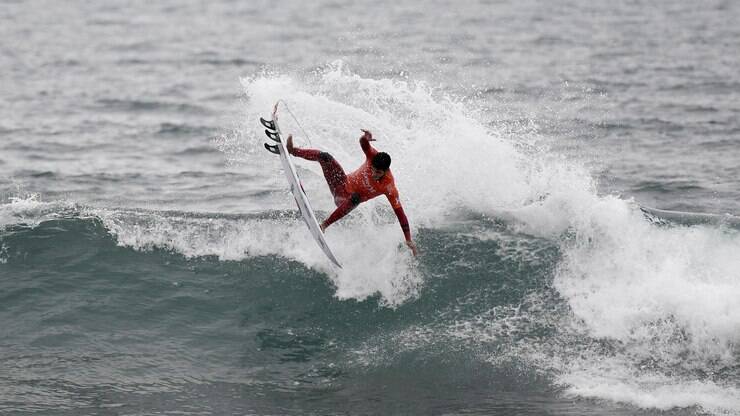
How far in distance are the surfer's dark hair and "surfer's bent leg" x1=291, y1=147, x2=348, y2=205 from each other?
0.68 metres

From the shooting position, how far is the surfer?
1212 cm

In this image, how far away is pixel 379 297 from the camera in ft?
43.3

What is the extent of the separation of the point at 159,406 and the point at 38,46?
2628cm

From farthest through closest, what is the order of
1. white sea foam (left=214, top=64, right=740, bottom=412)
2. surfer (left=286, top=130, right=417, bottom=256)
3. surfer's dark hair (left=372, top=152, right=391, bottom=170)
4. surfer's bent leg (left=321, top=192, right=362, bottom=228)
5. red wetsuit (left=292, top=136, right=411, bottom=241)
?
surfer's bent leg (left=321, top=192, right=362, bottom=228) → red wetsuit (left=292, top=136, right=411, bottom=241) → surfer (left=286, top=130, right=417, bottom=256) → surfer's dark hair (left=372, top=152, right=391, bottom=170) → white sea foam (left=214, top=64, right=740, bottom=412)

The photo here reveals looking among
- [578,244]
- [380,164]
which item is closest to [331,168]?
[380,164]

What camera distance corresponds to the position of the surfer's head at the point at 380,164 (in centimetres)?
1202

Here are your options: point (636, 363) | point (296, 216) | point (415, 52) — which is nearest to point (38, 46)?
point (415, 52)

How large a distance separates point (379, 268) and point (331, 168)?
1.75 m

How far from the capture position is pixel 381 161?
1203 centimetres

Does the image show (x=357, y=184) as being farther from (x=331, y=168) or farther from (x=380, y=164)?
(x=380, y=164)

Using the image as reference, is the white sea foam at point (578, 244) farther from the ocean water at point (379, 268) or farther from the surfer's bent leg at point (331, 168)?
the surfer's bent leg at point (331, 168)

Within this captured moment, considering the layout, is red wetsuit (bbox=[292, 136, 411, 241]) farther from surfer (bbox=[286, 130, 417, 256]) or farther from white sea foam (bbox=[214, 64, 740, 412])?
white sea foam (bbox=[214, 64, 740, 412])

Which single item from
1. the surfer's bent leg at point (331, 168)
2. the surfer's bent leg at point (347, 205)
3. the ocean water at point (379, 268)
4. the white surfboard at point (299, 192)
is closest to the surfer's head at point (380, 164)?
the surfer's bent leg at point (347, 205)

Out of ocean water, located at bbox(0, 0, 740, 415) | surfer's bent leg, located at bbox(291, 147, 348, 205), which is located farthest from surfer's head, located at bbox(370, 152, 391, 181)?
ocean water, located at bbox(0, 0, 740, 415)
